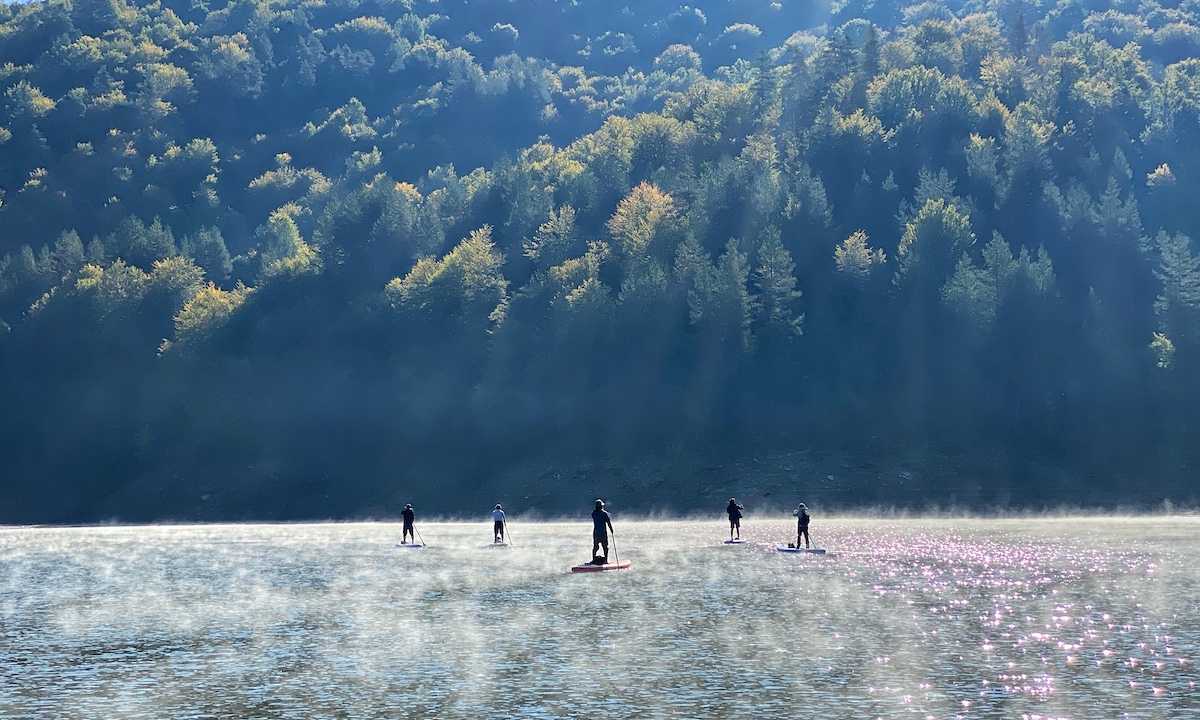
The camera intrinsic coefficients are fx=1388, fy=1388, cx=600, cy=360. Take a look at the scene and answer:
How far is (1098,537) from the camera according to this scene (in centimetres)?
6300

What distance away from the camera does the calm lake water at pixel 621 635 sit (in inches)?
891

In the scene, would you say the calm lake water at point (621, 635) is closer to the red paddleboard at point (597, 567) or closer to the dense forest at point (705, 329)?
the red paddleboard at point (597, 567)

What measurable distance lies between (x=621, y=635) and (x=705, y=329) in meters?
87.0

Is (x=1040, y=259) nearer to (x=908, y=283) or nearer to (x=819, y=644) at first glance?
(x=908, y=283)

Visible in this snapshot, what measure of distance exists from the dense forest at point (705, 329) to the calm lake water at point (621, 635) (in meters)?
47.3

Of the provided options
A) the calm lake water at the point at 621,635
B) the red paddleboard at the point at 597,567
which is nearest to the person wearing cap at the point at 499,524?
the calm lake water at the point at 621,635

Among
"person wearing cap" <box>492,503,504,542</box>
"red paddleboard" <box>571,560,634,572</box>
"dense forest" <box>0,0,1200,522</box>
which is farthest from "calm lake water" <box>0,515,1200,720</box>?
"dense forest" <box>0,0,1200,522</box>

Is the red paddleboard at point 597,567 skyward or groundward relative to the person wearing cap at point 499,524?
groundward

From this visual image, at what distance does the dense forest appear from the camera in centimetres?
10475

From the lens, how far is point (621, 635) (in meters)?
30.4

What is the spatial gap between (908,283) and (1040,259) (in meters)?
11.9

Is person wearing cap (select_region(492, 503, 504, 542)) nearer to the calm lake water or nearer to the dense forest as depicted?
the calm lake water

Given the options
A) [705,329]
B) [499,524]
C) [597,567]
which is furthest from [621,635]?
[705,329]

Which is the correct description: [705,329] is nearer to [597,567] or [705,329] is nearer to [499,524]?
[499,524]
